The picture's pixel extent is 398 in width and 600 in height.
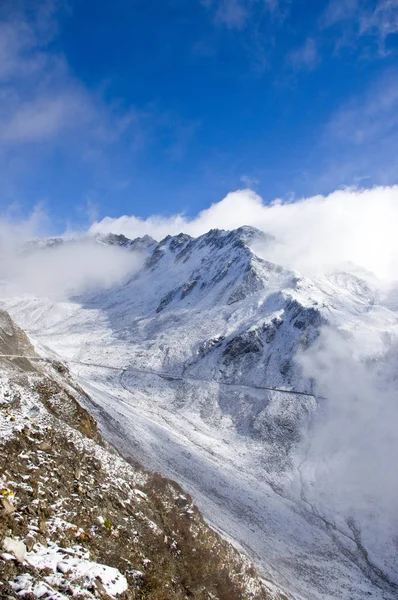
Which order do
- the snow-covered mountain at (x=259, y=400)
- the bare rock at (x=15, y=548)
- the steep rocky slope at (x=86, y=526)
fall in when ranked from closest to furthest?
the bare rock at (x=15, y=548), the steep rocky slope at (x=86, y=526), the snow-covered mountain at (x=259, y=400)

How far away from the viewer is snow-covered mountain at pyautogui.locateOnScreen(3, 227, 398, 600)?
5356 cm

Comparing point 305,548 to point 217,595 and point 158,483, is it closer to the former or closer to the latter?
point 158,483

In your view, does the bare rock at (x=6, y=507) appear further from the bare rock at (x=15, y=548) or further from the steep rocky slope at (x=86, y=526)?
the bare rock at (x=15, y=548)

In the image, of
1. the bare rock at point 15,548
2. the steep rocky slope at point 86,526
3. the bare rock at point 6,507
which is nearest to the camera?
the bare rock at point 15,548

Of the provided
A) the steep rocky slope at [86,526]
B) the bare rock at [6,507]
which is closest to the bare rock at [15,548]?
the steep rocky slope at [86,526]

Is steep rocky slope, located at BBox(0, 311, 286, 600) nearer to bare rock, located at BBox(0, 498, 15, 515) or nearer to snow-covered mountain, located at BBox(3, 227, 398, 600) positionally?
bare rock, located at BBox(0, 498, 15, 515)

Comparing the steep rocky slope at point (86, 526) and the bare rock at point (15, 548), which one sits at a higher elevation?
the bare rock at point (15, 548)

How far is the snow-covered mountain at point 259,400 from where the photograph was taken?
2109 inches

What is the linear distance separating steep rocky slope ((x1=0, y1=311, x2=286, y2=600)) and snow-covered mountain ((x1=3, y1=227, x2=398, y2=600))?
20.8 meters

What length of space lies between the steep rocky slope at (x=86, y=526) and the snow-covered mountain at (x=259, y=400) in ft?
68.3

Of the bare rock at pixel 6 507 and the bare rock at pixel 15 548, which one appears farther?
the bare rock at pixel 6 507

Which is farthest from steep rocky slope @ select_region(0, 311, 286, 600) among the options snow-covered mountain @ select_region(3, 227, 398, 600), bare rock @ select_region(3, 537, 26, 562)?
snow-covered mountain @ select_region(3, 227, 398, 600)

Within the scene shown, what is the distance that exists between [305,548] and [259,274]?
129898mm

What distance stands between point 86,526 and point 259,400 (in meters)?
87.6
